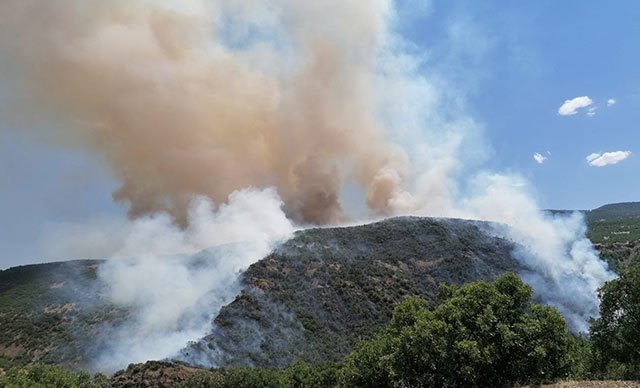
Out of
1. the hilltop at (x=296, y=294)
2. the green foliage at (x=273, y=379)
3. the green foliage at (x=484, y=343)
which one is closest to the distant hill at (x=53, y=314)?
the hilltop at (x=296, y=294)

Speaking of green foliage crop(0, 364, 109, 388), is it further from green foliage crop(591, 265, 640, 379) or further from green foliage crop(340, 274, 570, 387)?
green foliage crop(591, 265, 640, 379)

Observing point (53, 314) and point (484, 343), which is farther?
point (53, 314)

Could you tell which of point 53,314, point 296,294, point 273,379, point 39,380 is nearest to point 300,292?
point 296,294

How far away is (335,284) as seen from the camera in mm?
150375

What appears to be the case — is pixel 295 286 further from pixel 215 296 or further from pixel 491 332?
pixel 491 332

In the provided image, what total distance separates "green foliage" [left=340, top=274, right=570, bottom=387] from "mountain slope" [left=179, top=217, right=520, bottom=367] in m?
71.4

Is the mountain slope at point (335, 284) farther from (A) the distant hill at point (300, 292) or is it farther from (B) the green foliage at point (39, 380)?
(B) the green foliage at point (39, 380)

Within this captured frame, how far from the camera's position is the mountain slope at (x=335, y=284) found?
117375 millimetres

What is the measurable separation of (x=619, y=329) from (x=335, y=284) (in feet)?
361

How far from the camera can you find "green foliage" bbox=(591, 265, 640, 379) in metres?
42.6

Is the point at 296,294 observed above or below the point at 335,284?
below

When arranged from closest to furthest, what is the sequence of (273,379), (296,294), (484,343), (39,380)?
(484,343)
(39,380)
(273,379)
(296,294)

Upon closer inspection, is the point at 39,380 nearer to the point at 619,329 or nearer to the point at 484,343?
the point at 484,343

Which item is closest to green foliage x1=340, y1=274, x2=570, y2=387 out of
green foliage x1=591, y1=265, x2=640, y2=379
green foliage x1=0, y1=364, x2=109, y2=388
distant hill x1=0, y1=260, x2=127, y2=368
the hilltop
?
green foliage x1=591, y1=265, x2=640, y2=379
